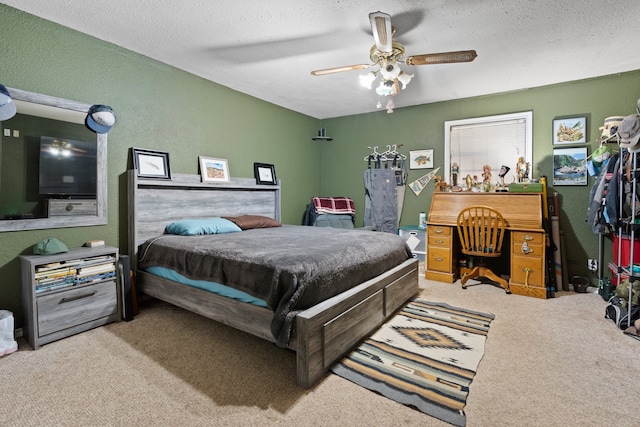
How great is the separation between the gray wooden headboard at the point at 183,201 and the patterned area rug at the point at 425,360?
229 centimetres

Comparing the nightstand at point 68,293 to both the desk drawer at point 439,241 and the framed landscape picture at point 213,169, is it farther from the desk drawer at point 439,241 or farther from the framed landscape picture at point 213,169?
the desk drawer at point 439,241

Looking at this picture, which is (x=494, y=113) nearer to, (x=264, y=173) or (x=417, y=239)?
(x=417, y=239)

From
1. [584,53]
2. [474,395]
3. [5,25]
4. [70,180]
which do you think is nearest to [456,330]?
[474,395]

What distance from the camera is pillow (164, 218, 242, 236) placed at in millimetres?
3010

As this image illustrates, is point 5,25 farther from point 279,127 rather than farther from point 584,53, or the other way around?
point 584,53

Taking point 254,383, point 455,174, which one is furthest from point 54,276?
point 455,174

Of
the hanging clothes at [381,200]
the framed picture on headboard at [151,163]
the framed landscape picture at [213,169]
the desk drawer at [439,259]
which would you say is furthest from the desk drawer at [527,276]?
the framed picture on headboard at [151,163]

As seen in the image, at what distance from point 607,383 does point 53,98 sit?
171 inches

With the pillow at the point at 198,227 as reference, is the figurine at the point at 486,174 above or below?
above

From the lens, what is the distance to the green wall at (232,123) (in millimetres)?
2457

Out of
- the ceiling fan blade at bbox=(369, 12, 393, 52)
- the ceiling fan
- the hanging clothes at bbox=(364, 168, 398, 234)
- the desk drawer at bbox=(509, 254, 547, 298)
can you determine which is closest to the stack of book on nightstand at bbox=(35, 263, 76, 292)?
the ceiling fan

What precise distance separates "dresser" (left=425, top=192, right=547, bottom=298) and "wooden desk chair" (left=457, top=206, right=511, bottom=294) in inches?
5.8

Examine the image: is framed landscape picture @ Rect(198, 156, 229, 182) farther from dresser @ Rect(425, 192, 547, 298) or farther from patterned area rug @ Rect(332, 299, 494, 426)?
dresser @ Rect(425, 192, 547, 298)

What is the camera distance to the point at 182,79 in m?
3.47
